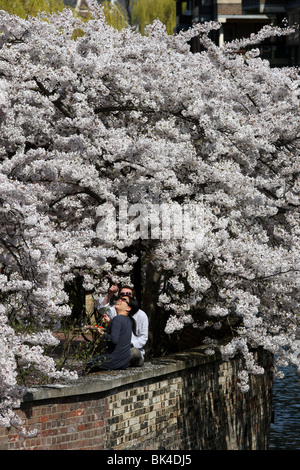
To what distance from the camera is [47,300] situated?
10.4 m

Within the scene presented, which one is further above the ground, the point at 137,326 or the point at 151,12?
the point at 151,12

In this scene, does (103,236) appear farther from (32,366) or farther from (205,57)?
(205,57)

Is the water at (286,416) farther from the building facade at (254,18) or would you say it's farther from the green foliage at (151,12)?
the green foliage at (151,12)


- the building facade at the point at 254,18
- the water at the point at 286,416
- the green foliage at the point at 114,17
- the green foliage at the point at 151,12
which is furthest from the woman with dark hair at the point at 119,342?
the green foliage at the point at 151,12

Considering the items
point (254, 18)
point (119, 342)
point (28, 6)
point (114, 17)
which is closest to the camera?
point (119, 342)

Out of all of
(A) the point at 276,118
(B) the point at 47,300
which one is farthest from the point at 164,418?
(A) the point at 276,118

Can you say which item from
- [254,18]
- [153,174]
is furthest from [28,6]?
[254,18]

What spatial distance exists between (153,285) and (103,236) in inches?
86.7

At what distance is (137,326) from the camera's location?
43.3 feet

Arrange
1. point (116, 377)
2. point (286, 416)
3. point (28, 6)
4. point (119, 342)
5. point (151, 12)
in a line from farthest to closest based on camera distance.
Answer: point (151, 12)
point (28, 6)
point (286, 416)
point (119, 342)
point (116, 377)

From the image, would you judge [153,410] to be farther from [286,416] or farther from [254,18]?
[254,18]

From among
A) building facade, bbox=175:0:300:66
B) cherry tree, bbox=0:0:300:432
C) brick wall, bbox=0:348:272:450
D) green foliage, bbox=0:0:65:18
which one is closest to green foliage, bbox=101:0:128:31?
green foliage, bbox=0:0:65:18

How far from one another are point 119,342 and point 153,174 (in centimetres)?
236

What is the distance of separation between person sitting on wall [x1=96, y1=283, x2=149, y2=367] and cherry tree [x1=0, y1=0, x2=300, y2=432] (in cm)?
24
